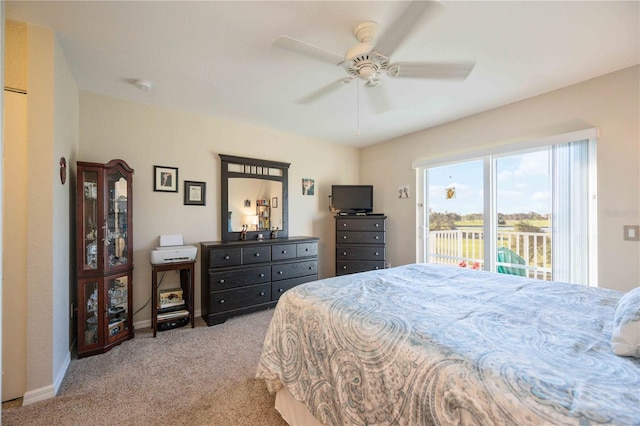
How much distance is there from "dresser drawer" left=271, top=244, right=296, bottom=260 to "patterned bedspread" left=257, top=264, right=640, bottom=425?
5.64ft

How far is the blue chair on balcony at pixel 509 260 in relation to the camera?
3250 millimetres

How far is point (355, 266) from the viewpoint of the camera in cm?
406

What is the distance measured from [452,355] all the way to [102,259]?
9.40 ft

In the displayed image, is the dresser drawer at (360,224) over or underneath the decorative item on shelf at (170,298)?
over

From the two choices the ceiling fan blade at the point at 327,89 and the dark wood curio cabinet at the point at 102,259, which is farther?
the dark wood curio cabinet at the point at 102,259

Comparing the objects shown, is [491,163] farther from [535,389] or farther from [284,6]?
[535,389]

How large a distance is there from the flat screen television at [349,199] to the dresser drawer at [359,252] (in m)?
0.64

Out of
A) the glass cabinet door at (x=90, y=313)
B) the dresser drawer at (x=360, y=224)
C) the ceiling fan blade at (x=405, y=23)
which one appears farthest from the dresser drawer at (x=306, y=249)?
the ceiling fan blade at (x=405, y=23)

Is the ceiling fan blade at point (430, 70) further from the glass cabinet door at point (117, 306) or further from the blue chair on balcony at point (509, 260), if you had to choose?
the glass cabinet door at point (117, 306)

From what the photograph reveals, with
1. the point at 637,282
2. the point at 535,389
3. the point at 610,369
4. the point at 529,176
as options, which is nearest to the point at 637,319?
the point at 610,369

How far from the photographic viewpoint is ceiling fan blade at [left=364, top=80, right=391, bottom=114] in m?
1.93

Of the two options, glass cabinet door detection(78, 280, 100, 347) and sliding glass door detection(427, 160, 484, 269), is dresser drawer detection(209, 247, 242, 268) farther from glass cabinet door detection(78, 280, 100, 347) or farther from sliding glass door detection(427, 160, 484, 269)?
sliding glass door detection(427, 160, 484, 269)

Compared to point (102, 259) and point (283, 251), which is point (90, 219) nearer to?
point (102, 259)

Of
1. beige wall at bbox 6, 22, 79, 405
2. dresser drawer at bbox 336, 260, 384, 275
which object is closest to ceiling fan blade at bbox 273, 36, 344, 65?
beige wall at bbox 6, 22, 79, 405
